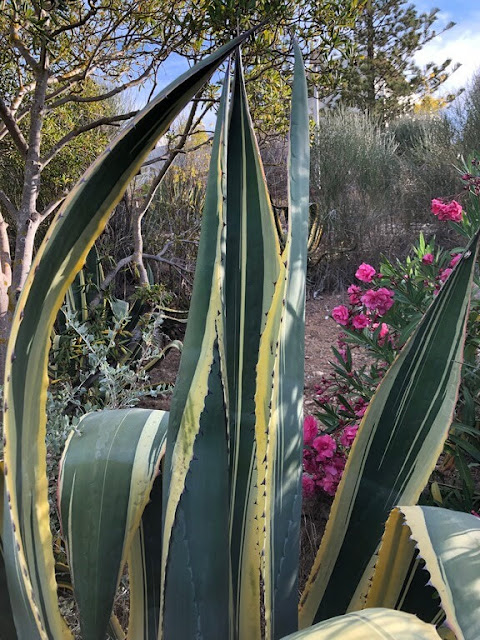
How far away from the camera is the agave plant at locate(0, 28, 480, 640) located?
0.44 meters

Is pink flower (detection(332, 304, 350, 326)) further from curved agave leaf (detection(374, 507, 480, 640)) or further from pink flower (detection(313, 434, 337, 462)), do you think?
curved agave leaf (detection(374, 507, 480, 640))

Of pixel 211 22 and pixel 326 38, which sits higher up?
pixel 326 38

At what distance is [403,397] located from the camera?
2.01 ft

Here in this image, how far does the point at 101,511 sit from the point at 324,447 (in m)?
0.88

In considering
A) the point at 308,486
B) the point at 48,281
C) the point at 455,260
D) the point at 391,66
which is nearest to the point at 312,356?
the point at 308,486

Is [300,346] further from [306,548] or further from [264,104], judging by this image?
[264,104]

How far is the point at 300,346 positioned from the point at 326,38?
7.74 feet

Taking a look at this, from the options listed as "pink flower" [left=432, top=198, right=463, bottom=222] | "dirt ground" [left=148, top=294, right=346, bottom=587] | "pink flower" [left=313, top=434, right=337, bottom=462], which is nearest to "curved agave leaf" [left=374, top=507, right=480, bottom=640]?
"pink flower" [left=313, top=434, right=337, bottom=462]

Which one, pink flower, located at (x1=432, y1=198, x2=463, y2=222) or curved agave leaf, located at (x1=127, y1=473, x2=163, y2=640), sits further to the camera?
pink flower, located at (x1=432, y1=198, x2=463, y2=222)

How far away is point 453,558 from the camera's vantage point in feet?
1.26

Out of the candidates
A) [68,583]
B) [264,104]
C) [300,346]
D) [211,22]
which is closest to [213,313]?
[300,346]

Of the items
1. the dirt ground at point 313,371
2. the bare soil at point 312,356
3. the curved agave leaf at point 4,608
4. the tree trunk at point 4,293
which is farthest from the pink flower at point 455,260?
the tree trunk at point 4,293

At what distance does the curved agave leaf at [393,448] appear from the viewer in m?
0.58

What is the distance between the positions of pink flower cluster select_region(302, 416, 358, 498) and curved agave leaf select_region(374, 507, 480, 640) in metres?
0.87
